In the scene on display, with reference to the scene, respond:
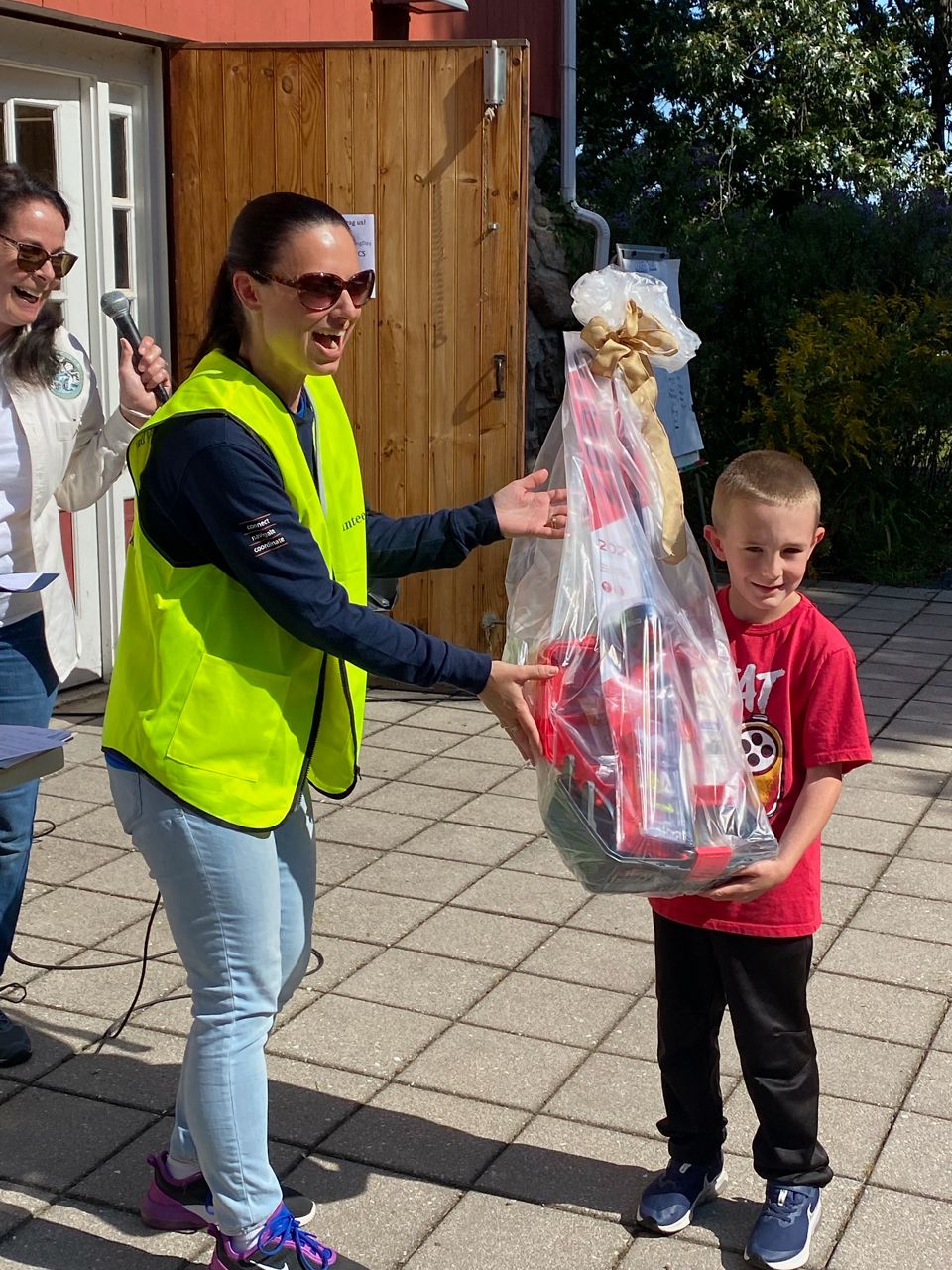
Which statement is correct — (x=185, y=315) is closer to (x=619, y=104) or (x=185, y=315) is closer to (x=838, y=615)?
(x=838, y=615)

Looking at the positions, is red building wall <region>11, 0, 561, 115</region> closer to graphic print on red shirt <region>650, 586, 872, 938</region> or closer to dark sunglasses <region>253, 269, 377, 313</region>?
dark sunglasses <region>253, 269, 377, 313</region>

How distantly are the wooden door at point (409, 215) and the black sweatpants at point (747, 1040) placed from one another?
151 inches

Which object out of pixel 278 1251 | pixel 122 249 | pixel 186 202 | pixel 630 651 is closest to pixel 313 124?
pixel 186 202

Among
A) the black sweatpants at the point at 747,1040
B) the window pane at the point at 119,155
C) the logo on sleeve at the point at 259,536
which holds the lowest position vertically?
the black sweatpants at the point at 747,1040

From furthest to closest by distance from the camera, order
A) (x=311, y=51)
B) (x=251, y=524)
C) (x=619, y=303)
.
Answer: (x=311, y=51)
(x=619, y=303)
(x=251, y=524)

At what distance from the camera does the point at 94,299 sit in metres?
6.36

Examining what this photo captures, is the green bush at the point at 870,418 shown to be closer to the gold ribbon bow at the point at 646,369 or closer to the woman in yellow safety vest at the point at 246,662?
the gold ribbon bow at the point at 646,369

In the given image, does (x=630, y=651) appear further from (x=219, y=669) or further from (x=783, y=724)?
(x=219, y=669)

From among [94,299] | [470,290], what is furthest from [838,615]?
[94,299]

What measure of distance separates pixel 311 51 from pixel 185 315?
1236 mm

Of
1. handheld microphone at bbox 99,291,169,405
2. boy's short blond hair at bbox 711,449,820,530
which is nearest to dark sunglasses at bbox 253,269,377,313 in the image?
boy's short blond hair at bbox 711,449,820,530

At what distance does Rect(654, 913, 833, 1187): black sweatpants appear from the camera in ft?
8.62

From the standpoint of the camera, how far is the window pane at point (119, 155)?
636 cm

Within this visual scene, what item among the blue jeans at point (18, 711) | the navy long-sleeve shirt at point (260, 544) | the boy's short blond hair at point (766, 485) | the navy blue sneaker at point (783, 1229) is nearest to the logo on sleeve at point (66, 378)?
the blue jeans at point (18, 711)
